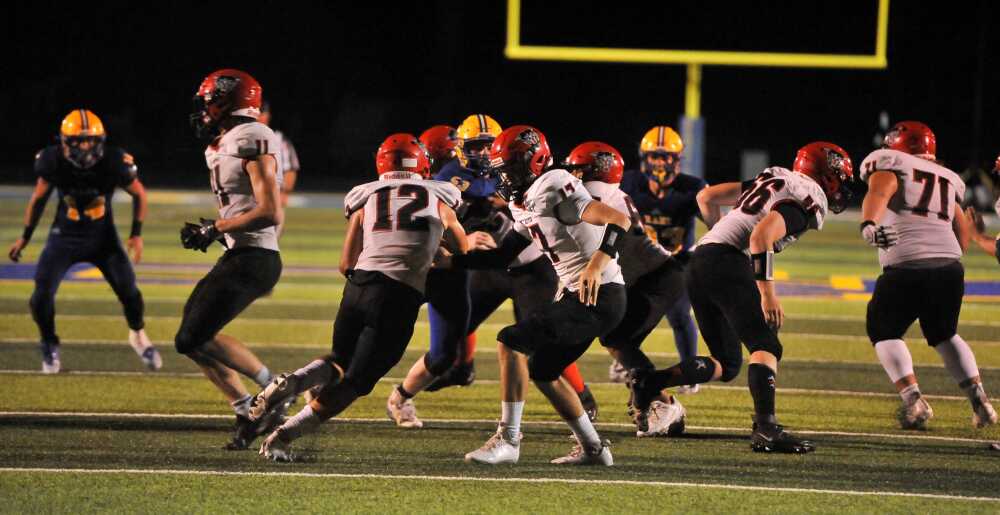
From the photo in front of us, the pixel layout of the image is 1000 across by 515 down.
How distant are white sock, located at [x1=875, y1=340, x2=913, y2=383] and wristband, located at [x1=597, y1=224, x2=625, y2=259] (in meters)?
2.01

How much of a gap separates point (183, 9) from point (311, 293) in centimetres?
2370

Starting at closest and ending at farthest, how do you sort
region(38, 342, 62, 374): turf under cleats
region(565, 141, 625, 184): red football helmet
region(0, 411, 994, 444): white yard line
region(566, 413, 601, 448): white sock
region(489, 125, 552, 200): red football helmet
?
region(566, 413, 601, 448): white sock → region(489, 125, 552, 200): red football helmet → region(565, 141, 625, 184): red football helmet → region(0, 411, 994, 444): white yard line → region(38, 342, 62, 374): turf under cleats

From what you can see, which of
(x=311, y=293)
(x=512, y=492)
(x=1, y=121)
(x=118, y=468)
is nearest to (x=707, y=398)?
(x=512, y=492)

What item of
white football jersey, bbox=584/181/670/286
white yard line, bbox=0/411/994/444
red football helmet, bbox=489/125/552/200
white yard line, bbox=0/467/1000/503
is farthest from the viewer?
white football jersey, bbox=584/181/670/286

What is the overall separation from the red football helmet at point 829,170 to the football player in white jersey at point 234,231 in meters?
2.44

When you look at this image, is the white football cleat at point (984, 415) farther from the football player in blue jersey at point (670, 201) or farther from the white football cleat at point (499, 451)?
the white football cleat at point (499, 451)

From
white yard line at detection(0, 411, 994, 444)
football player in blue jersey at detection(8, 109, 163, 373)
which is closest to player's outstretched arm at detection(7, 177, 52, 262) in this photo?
football player in blue jersey at detection(8, 109, 163, 373)

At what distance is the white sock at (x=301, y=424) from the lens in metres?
6.06

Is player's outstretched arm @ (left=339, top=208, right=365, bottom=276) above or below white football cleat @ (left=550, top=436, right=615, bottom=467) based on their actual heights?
above

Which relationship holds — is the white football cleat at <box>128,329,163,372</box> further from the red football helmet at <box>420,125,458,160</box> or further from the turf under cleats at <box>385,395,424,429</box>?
the red football helmet at <box>420,125,458,160</box>

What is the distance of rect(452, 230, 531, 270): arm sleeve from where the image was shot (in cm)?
663

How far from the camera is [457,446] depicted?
265 inches

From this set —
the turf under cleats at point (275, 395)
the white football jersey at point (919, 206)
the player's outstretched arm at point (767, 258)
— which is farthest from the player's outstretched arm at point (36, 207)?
the white football jersey at point (919, 206)

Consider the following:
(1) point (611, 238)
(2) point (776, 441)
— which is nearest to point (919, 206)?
(2) point (776, 441)
